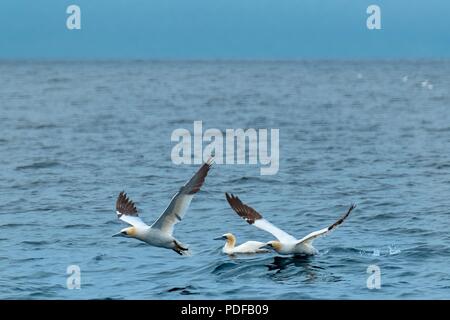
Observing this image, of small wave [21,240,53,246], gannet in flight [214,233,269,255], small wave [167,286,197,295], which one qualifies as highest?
small wave [21,240,53,246]

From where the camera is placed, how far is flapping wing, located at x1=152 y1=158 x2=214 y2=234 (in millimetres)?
19000

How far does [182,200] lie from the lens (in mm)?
19359

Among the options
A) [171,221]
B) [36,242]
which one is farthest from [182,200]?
[36,242]

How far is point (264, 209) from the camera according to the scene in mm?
28797

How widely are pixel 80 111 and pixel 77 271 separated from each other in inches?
2398

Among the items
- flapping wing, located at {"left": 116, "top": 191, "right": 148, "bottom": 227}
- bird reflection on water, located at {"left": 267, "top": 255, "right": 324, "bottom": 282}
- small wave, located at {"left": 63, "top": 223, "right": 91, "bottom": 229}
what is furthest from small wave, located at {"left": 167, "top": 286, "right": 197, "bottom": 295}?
small wave, located at {"left": 63, "top": 223, "right": 91, "bottom": 229}

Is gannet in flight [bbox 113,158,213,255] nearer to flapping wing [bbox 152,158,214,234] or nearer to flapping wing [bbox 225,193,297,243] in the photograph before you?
flapping wing [bbox 152,158,214,234]

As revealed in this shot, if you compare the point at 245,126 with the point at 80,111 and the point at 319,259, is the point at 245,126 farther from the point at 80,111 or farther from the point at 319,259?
the point at 319,259

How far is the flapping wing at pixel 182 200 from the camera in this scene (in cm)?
1900

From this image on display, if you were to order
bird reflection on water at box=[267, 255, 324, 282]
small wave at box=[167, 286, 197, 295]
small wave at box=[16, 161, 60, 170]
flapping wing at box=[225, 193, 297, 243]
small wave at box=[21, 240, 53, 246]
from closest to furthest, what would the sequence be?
small wave at box=[167, 286, 197, 295], bird reflection on water at box=[267, 255, 324, 282], flapping wing at box=[225, 193, 297, 243], small wave at box=[21, 240, 53, 246], small wave at box=[16, 161, 60, 170]

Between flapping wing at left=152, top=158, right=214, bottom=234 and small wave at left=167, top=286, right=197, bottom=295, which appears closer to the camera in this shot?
small wave at left=167, top=286, right=197, bottom=295

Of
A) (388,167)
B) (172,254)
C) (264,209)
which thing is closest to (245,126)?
(388,167)

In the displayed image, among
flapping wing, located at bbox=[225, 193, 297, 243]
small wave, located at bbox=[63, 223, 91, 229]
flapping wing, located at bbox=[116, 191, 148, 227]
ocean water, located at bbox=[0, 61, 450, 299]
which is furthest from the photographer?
small wave, located at bbox=[63, 223, 91, 229]

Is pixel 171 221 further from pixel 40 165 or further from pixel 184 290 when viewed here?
pixel 40 165
